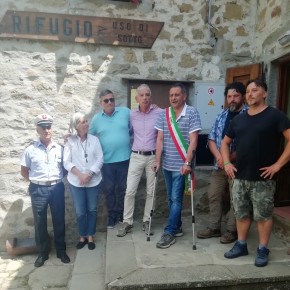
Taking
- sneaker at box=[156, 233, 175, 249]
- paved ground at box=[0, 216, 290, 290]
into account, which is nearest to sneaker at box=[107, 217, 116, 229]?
paved ground at box=[0, 216, 290, 290]

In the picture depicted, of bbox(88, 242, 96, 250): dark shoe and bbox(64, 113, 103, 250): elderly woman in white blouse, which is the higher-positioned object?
Answer: bbox(64, 113, 103, 250): elderly woman in white blouse

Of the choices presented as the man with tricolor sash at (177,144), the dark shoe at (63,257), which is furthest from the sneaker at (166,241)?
the dark shoe at (63,257)

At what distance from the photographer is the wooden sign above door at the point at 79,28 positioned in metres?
3.86

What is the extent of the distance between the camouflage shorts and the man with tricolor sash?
0.60m

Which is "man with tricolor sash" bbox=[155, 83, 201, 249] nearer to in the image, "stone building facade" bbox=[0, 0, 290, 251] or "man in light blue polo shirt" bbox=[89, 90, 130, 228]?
"man in light blue polo shirt" bbox=[89, 90, 130, 228]

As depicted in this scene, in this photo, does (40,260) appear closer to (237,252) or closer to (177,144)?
(177,144)

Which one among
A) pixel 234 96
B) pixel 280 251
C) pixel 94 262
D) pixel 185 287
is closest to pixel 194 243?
pixel 185 287

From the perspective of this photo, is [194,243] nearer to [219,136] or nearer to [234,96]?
[219,136]

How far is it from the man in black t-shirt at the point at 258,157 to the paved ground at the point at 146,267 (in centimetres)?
24

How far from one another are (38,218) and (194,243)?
188 cm

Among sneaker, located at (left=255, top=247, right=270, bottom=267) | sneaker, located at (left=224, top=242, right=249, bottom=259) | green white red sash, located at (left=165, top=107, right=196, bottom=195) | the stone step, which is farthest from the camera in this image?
green white red sash, located at (left=165, top=107, right=196, bottom=195)

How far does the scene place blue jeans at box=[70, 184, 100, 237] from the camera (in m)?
3.57

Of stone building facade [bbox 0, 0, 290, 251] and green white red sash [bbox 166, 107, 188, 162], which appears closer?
green white red sash [bbox 166, 107, 188, 162]

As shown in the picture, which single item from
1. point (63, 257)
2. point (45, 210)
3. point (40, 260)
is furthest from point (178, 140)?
point (40, 260)
